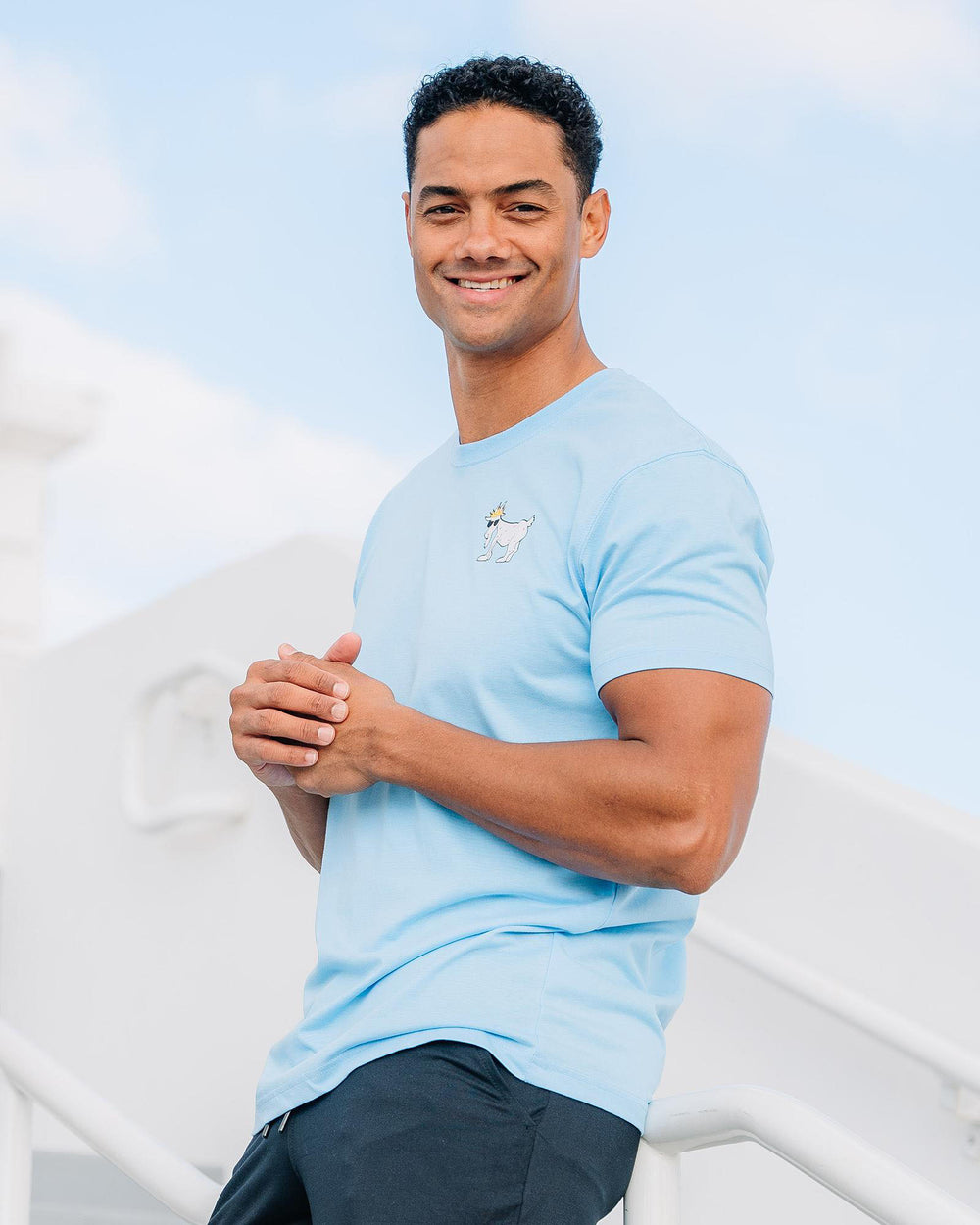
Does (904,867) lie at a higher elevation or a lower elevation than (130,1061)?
higher

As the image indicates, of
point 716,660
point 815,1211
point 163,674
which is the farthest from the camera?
point 163,674

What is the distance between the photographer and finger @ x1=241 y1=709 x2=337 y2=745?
97cm

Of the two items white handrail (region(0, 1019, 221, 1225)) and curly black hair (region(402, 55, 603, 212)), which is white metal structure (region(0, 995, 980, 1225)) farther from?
curly black hair (region(402, 55, 603, 212))

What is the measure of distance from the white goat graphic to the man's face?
0.56 feet

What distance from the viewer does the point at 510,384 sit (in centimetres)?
117

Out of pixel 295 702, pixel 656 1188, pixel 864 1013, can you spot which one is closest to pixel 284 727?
pixel 295 702

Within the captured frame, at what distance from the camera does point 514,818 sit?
2.97ft

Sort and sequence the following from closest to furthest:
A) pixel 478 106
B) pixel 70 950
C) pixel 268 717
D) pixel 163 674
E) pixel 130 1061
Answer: pixel 268 717 < pixel 478 106 < pixel 163 674 < pixel 130 1061 < pixel 70 950

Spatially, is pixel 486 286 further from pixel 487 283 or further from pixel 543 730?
pixel 543 730

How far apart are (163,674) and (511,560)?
5.93 ft

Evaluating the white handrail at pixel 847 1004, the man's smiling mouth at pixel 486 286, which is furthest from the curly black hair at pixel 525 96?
the white handrail at pixel 847 1004

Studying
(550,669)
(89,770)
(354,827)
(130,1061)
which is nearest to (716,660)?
(550,669)

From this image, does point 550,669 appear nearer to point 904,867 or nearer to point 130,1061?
point 904,867

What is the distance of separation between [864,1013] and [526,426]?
2.87ft
